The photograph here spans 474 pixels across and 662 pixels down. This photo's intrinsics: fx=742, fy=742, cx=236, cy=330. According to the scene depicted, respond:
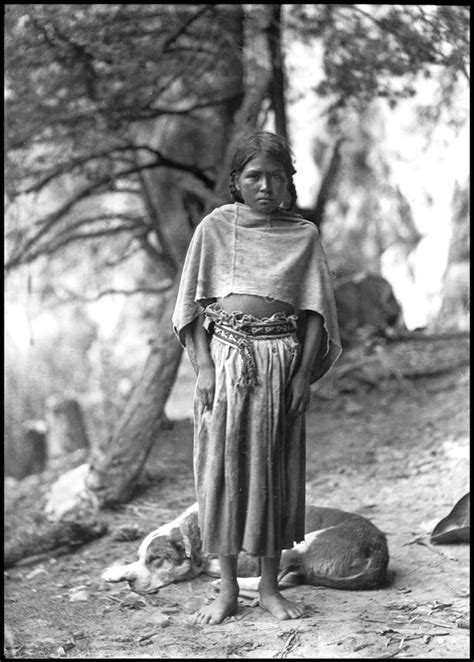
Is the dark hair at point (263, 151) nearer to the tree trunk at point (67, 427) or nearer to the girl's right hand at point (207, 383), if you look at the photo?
the girl's right hand at point (207, 383)

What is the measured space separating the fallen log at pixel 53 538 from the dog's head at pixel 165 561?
25.9 inches

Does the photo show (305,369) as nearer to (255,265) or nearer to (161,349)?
(255,265)

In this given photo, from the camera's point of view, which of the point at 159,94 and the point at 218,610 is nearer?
the point at 218,610

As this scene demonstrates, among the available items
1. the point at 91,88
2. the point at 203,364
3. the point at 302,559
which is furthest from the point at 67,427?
the point at 203,364

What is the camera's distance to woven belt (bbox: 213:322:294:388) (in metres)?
2.80

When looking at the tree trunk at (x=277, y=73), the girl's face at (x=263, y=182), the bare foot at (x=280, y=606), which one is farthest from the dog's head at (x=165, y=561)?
the tree trunk at (x=277, y=73)

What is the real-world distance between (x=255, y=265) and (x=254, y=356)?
352mm

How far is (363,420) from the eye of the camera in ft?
19.5

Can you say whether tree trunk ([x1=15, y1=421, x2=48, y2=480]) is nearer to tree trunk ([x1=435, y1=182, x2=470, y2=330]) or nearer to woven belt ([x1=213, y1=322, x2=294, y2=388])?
tree trunk ([x1=435, y1=182, x2=470, y2=330])

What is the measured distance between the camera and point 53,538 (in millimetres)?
4059

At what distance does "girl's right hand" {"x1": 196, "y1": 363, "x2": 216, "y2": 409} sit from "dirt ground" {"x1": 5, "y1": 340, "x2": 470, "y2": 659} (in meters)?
0.85

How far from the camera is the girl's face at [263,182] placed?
2.82m

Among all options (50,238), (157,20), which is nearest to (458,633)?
(157,20)

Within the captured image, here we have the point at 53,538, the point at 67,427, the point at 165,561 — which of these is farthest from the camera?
the point at 67,427
